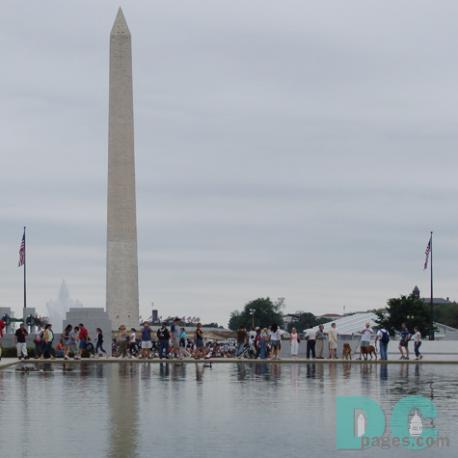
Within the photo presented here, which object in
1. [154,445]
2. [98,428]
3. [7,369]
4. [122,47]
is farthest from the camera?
[122,47]

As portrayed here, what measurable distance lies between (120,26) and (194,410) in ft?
142

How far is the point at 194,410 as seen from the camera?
1981cm

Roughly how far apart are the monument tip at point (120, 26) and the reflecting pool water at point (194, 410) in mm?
30415

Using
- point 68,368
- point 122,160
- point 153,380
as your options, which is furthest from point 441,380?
point 122,160

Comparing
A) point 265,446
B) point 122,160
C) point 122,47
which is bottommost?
point 265,446

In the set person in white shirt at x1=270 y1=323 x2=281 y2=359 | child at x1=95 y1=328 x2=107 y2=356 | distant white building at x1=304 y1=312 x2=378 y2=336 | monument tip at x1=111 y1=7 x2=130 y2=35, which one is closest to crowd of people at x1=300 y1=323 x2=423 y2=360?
person in white shirt at x1=270 y1=323 x2=281 y2=359

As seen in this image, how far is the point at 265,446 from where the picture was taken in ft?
49.2

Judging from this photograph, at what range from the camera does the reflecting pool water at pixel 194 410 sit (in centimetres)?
1474

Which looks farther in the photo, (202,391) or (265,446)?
(202,391)

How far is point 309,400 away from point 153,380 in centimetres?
751

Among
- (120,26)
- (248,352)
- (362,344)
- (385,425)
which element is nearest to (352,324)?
(120,26)

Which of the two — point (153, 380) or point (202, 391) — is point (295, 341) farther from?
point (202, 391)

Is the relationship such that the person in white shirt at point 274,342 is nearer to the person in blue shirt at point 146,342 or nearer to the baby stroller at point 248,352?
the baby stroller at point 248,352

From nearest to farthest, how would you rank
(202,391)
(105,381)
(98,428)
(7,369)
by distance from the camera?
(98,428)
(202,391)
(105,381)
(7,369)
